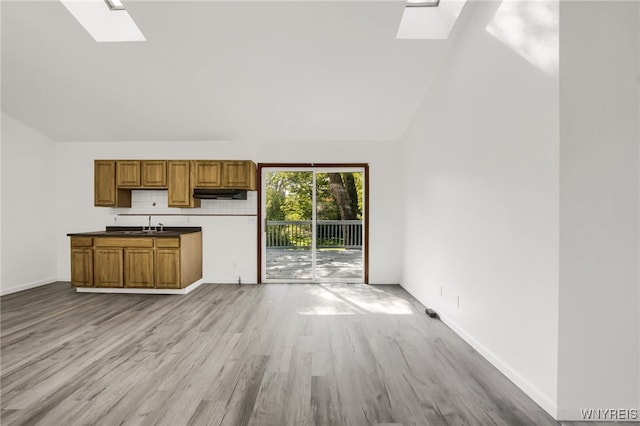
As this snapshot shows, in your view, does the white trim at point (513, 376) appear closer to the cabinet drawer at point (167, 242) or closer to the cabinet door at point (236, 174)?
the cabinet door at point (236, 174)

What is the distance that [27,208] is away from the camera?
16.0ft

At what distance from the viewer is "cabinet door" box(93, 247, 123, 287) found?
4516 millimetres

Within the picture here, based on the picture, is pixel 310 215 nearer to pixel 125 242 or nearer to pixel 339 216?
pixel 339 216

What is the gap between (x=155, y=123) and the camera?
4754 mm

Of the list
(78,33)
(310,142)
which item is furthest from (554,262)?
(78,33)

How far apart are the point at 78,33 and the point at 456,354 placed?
512 centimetres

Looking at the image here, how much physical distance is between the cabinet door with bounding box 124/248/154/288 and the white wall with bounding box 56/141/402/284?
2.78 ft

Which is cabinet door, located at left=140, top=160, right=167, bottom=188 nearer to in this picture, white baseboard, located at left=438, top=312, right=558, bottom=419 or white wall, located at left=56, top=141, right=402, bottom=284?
white wall, located at left=56, top=141, right=402, bottom=284

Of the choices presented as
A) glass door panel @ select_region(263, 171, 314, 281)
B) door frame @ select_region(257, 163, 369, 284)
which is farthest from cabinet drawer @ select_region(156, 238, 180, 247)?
glass door panel @ select_region(263, 171, 314, 281)

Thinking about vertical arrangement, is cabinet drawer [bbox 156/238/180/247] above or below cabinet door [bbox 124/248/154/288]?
above

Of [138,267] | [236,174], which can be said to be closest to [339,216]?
[236,174]

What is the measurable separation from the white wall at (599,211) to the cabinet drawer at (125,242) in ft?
16.3

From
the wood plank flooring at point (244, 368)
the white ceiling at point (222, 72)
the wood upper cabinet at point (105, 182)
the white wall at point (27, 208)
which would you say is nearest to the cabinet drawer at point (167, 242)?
the wood plank flooring at point (244, 368)

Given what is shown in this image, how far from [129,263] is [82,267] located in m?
0.76
